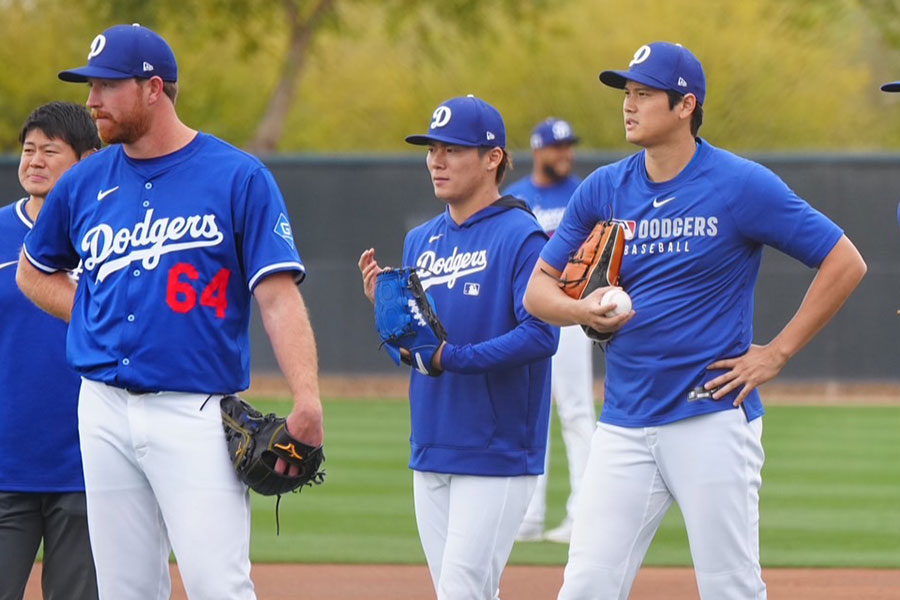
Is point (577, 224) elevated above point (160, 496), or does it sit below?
above

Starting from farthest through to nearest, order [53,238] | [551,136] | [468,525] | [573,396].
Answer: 1. [551,136]
2. [573,396]
3. [468,525]
4. [53,238]

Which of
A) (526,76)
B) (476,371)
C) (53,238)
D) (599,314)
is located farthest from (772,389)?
(526,76)

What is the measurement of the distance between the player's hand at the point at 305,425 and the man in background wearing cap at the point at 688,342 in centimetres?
97

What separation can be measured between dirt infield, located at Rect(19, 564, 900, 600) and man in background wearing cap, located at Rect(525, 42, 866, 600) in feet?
8.03

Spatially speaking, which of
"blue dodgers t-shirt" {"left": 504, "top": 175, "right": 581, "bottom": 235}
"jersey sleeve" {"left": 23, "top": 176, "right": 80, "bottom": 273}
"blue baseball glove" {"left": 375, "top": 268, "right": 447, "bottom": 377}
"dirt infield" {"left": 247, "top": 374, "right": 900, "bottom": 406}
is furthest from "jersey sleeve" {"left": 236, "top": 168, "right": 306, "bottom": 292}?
"dirt infield" {"left": 247, "top": 374, "right": 900, "bottom": 406}

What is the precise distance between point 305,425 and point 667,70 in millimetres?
1615

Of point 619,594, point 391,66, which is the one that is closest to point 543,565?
point 619,594

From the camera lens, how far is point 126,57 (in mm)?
4066

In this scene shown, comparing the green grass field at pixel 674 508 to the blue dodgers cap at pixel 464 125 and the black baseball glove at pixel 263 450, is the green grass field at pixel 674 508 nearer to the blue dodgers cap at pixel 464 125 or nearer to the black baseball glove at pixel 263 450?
the blue dodgers cap at pixel 464 125

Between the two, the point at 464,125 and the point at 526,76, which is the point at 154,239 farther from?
the point at 526,76

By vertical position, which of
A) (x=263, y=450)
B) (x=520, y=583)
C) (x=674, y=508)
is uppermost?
(x=263, y=450)

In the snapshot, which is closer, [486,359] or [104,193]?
[104,193]

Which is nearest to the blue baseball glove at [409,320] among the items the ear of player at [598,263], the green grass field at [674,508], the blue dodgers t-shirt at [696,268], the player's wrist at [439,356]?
the player's wrist at [439,356]

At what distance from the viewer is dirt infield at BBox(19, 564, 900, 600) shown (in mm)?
6898
